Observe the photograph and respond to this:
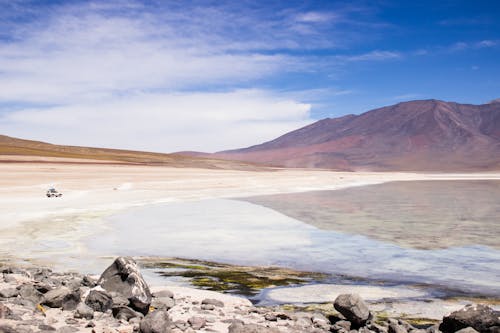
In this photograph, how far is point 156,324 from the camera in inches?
260

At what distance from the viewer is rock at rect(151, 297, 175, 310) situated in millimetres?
8359

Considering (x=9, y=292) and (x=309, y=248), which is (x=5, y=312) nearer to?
(x=9, y=292)

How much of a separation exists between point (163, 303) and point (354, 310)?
3.13 meters

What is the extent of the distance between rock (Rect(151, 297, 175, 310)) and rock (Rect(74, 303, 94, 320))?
4.09 feet

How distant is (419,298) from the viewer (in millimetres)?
10008

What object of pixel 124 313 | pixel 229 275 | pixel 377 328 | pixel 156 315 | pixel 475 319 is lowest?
pixel 229 275

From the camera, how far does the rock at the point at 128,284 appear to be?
798cm

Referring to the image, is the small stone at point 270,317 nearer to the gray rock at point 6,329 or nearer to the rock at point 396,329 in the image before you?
the rock at point 396,329

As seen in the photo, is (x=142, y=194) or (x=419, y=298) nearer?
(x=419, y=298)

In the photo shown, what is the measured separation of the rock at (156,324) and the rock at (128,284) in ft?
3.99

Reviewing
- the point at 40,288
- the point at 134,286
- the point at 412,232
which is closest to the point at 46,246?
the point at 40,288

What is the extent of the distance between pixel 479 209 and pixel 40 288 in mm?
26855

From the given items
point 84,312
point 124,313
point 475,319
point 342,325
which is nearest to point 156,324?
point 124,313

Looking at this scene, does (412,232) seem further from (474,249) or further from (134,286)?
(134,286)
